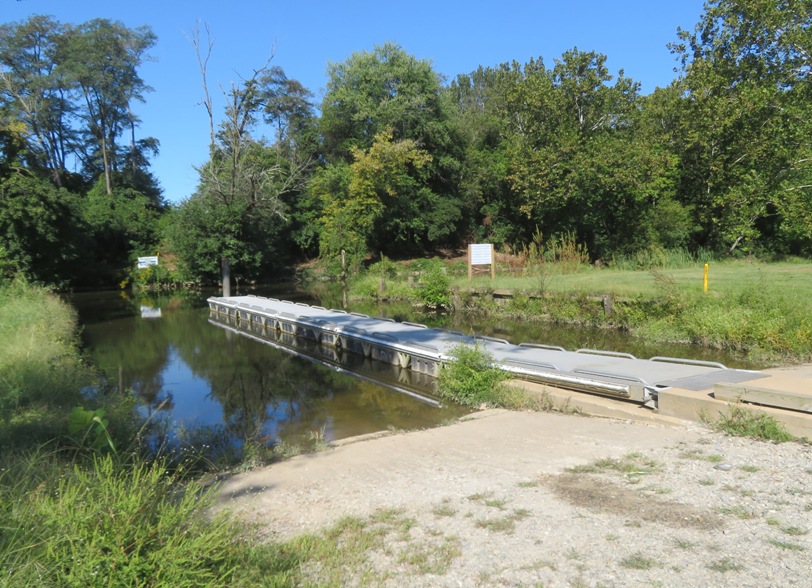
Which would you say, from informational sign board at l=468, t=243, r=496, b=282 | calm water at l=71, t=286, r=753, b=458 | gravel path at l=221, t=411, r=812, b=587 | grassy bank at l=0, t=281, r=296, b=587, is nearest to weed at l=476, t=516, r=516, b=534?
gravel path at l=221, t=411, r=812, b=587

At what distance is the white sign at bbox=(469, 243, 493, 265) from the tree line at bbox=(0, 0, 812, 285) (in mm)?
7849

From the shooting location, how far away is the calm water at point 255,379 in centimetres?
901

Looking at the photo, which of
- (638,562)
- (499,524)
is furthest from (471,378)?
(638,562)

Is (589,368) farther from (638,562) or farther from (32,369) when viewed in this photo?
(32,369)

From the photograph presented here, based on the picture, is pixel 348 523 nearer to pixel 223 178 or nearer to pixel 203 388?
pixel 203 388

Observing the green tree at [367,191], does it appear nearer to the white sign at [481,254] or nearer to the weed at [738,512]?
the white sign at [481,254]

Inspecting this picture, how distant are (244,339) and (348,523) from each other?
14428 millimetres

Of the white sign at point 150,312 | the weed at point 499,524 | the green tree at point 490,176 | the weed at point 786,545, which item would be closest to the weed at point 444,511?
the weed at point 499,524

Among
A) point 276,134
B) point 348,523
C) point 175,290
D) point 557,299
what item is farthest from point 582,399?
point 276,134

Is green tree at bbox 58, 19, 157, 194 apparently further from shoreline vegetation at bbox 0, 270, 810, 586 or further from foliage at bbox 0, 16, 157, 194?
shoreline vegetation at bbox 0, 270, 810, 586

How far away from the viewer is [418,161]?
124ft

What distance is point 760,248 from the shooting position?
28062 millimetres

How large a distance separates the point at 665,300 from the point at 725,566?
12589 mm

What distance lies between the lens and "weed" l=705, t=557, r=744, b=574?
10.7ft
